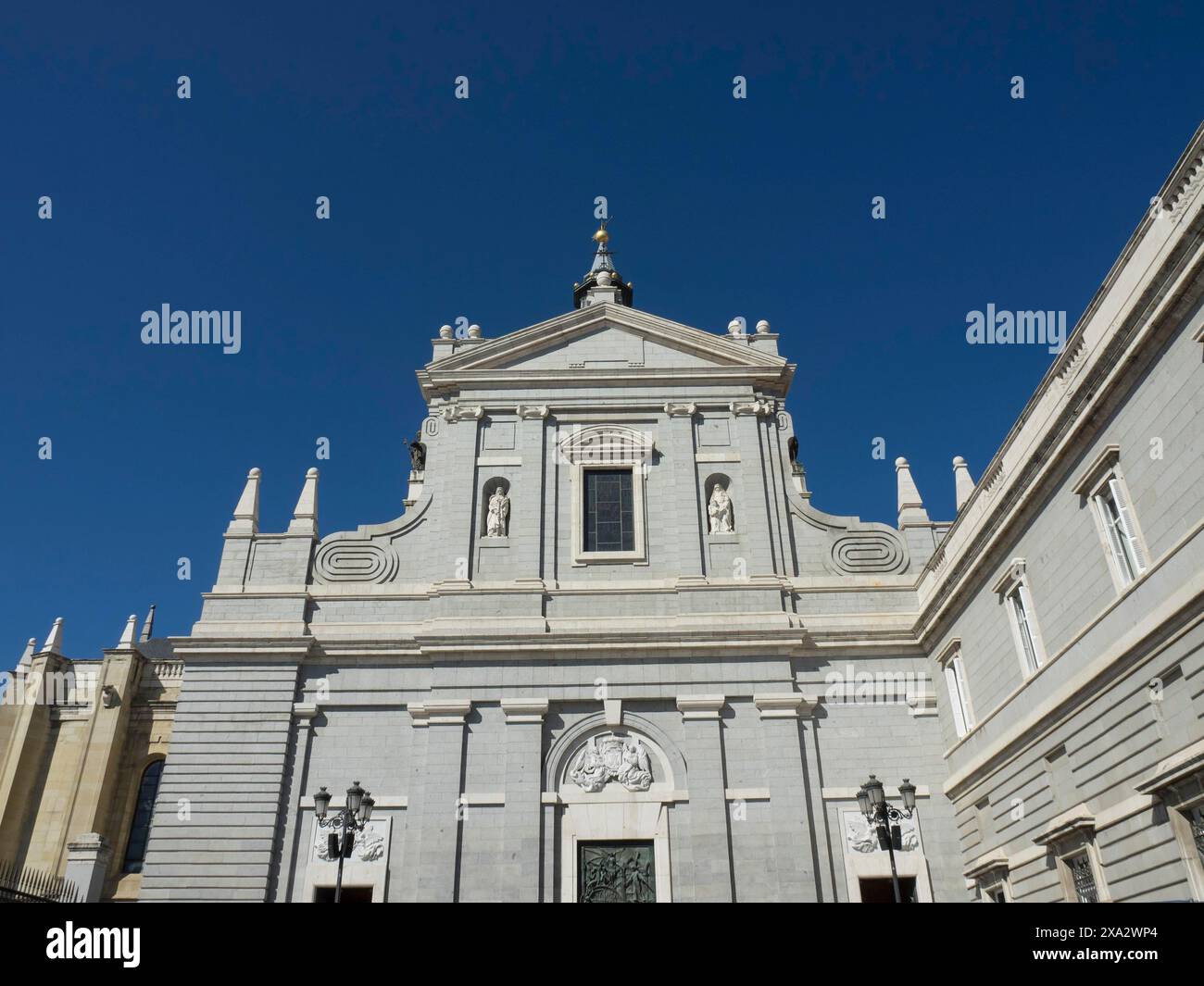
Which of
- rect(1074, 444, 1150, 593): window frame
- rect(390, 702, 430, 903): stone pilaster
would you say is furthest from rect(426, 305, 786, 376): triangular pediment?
rect(1074, 444, 1150, 593): window frame

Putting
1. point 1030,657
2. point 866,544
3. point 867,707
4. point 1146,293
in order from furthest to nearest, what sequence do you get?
1. point 866,544
2. point 867,707
3. point 1030,657
4. point 1146,293

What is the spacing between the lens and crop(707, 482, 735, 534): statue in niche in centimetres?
2394

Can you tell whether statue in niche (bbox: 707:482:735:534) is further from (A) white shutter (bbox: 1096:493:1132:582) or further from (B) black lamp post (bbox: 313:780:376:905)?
(B) black lamp post (bbox: 313:780:376:905)

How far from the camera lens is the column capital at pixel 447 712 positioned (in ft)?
69.5

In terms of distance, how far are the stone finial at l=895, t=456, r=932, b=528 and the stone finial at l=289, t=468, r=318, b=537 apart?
14.4 meters

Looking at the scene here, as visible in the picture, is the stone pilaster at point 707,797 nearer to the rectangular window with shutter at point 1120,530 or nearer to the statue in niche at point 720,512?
the statue in niche at point 720,512

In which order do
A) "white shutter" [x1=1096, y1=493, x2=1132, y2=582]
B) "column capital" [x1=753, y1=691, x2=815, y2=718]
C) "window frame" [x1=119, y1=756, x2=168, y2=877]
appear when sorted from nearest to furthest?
1. "white shutter" [x1=1096, y1=493, x2=1132, y2=582]
2. "column capital" [x1=753, y1=691, x2=815, y2=718]
3. "window frame" [x1=119, y1=756, x2=168, y2=877]

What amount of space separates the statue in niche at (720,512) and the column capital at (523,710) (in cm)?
606

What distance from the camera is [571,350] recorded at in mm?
26641

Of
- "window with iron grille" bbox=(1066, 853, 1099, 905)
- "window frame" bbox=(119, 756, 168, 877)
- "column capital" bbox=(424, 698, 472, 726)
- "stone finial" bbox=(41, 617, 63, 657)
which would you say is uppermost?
"stone finial" bbox=(41, 617, 63, 657)

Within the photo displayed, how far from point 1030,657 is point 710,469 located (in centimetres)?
992

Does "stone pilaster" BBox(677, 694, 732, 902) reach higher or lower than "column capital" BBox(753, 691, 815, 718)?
lower
